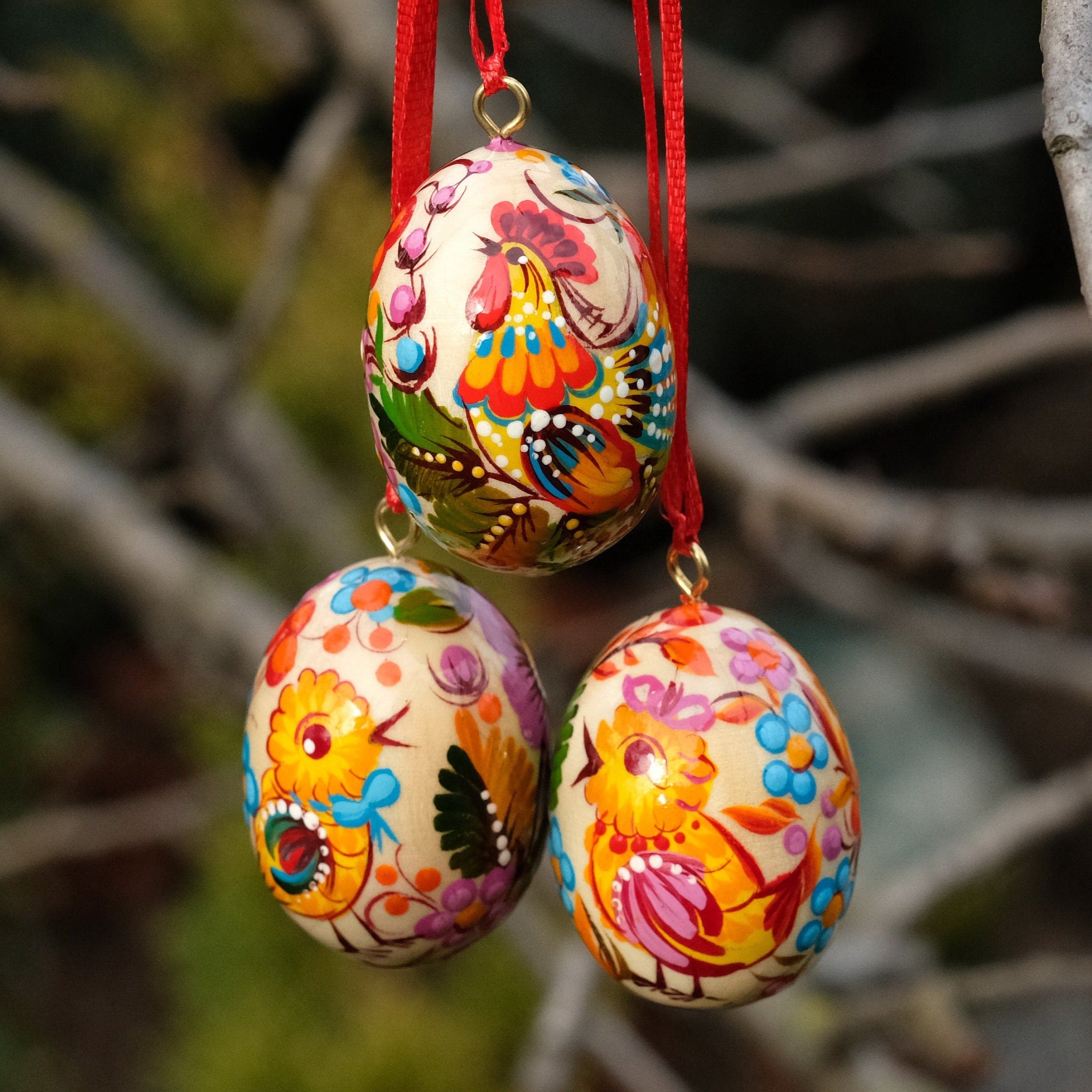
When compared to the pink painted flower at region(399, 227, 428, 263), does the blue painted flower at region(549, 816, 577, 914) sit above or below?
below

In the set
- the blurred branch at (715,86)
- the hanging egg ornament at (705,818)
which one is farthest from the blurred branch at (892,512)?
the hanging egg ornament at (705,818)

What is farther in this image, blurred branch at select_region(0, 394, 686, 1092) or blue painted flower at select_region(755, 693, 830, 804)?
blurred branch at select_region(0, 394, 686, 1092)

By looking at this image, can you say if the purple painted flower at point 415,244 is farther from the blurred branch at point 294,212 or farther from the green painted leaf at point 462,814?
the blurred branch at point 294,212

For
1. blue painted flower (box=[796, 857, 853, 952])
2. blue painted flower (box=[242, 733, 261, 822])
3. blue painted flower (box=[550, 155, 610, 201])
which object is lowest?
blue painted flower (box=[242, 733, 261, 822])

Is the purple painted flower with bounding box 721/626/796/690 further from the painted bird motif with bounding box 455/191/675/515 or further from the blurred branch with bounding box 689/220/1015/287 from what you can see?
the blurred branch with bounding box 689/220/1015/287

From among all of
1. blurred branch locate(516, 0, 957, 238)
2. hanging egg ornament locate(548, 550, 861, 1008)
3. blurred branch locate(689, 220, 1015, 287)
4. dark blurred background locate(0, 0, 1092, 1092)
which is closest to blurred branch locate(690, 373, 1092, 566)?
dark blurred background locate(0, 0, 1092, 1092)

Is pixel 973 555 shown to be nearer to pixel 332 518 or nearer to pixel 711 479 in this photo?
pixel 711 479
